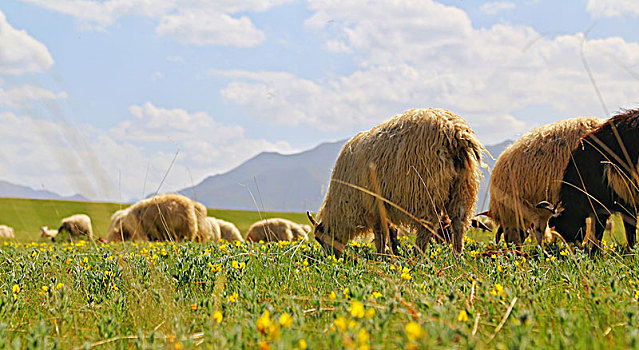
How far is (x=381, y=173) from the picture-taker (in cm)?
661

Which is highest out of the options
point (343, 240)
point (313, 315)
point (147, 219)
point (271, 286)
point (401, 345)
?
point (401, 345)

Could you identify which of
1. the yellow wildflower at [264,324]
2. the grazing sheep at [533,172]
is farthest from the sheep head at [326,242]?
the yellow wildflower at [264,324]

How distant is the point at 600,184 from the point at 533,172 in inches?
100.0

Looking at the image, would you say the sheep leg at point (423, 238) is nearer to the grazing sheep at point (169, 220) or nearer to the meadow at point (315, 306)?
the meadow at point (315, 306)

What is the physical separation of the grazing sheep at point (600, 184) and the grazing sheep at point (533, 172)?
1387mm

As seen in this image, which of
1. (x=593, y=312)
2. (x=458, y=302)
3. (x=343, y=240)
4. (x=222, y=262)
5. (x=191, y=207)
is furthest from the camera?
(x=191, y=207)

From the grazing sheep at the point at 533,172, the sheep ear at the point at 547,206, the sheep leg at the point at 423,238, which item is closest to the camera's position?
the sheep leg at the point at 423,238

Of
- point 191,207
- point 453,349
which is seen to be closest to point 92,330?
point 453,349

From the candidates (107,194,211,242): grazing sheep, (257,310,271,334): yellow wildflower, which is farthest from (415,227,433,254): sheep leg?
(107,194,211,242): grazing sheep

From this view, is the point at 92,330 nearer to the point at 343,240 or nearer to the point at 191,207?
the point at 343,240

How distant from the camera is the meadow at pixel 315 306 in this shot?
229 cm

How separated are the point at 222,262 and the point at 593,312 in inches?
139

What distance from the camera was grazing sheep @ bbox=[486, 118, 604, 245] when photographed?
9.07m

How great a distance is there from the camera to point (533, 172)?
9391mm
